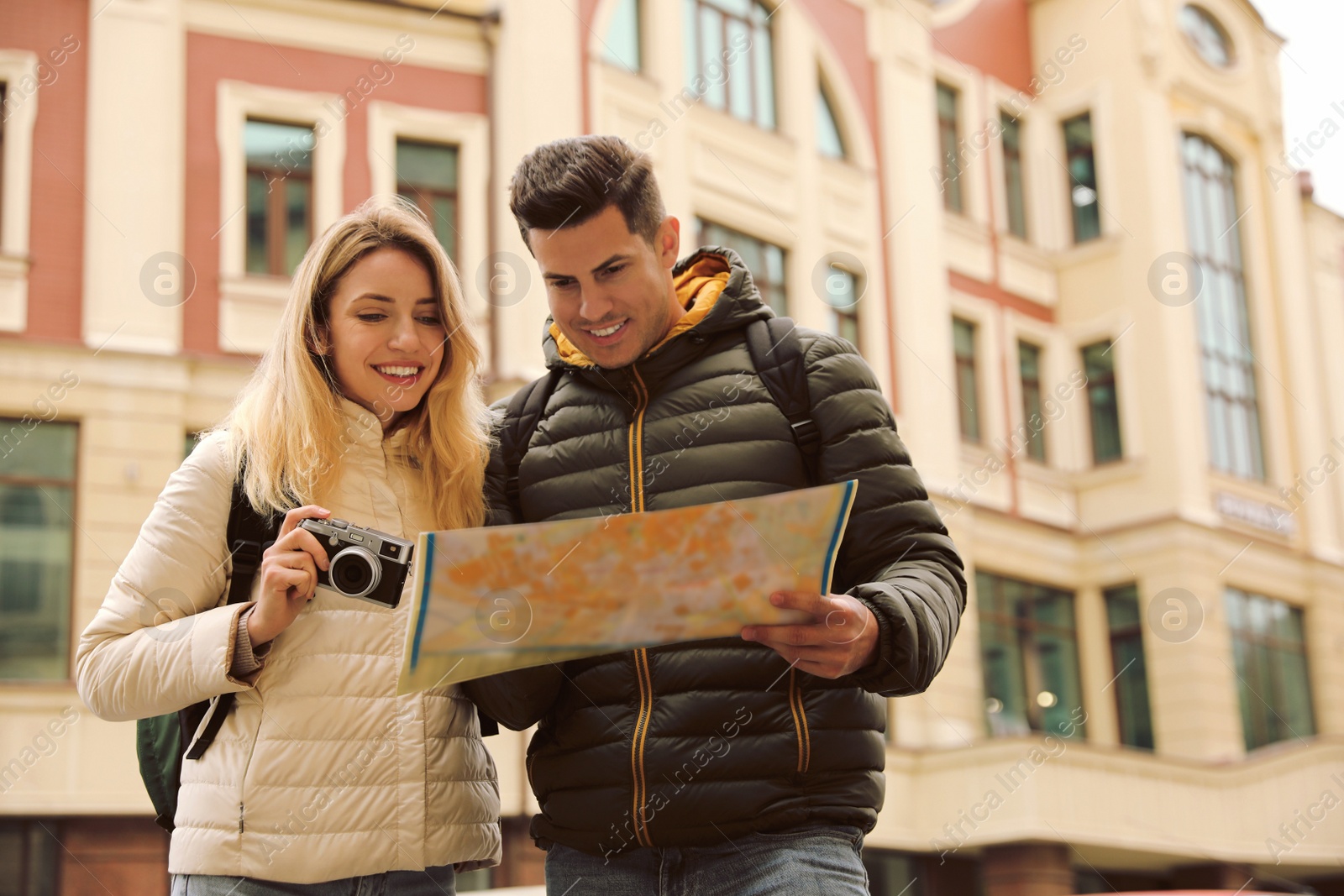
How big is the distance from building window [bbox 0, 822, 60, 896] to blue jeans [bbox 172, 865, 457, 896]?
30.4ft

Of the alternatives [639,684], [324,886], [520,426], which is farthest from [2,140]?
[639,684]

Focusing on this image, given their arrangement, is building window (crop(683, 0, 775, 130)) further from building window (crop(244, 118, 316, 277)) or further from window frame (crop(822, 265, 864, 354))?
building window (crop(244, 118, 316, 277))

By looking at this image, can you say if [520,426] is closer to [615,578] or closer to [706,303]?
[706,303]

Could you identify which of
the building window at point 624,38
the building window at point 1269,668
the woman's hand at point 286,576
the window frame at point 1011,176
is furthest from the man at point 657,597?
the window frame at point 1011,176

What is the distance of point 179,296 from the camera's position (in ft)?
41.1

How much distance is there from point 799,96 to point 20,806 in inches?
457

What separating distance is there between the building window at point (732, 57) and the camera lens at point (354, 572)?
46.7ft

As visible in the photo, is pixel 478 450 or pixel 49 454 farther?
pixel 49 454

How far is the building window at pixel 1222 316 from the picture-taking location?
2161cm

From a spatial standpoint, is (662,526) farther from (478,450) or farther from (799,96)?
(799,96)

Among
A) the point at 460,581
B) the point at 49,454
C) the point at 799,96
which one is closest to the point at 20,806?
the point at 49,454

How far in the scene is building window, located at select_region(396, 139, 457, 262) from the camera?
13.6m

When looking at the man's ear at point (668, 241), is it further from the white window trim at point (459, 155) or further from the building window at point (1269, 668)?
the building window at point (1269, 668)

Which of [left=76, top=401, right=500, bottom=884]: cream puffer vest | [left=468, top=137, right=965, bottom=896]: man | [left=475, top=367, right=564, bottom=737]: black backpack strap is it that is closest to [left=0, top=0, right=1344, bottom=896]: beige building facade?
[left=475, top=367, right=564, bottom=737]: black backpack strap
